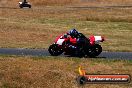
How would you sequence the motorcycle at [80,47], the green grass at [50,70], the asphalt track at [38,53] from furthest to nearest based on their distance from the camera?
the asphalt track at [38,53]
the motorcycle at [80,47]
the green grass at [50,70]

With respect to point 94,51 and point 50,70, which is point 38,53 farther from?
point 50,70

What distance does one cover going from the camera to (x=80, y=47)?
25.9 metres

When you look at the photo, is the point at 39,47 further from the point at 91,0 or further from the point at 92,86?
the point at 91,0

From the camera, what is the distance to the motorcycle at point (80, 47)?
84.3 ft

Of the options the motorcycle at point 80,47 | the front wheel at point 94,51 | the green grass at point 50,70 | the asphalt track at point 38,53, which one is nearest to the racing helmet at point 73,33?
the motorcycle at point 80,47

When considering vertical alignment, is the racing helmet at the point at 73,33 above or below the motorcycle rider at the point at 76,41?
above

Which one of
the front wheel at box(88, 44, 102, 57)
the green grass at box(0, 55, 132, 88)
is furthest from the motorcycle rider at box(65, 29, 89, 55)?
the green grass at box(0, 55, 132, 88)

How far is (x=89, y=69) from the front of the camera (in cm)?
2116

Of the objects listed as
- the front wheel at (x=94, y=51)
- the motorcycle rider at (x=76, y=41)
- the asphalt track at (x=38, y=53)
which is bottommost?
the asphalt track at (x=38, y=53)

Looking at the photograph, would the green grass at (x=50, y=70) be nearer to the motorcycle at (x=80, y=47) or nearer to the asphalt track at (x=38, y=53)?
the motorcycle at (x=80, y=47)

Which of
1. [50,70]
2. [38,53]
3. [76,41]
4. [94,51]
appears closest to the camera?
[50,70]

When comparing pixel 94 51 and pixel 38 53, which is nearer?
pixel 94 51

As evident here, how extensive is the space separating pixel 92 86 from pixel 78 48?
27.3 ft

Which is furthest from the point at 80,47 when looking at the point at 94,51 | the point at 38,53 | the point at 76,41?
the point at 38,53
